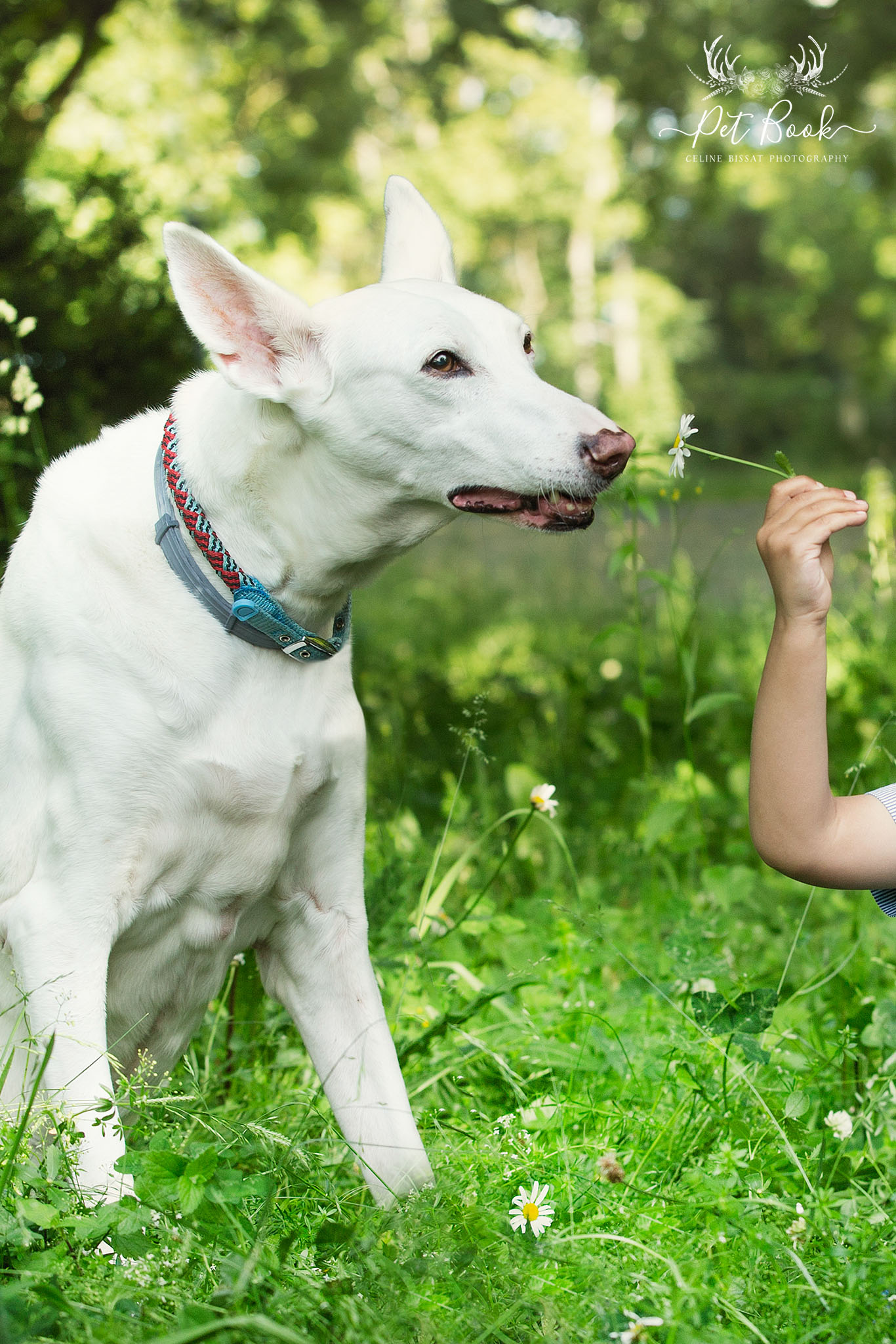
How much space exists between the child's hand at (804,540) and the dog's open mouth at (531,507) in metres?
0.34

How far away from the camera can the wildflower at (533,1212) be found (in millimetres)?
1840

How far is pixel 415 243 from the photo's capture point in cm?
268

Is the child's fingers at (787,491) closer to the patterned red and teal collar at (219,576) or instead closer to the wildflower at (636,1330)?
the patterned red and teal collar at (219,576)

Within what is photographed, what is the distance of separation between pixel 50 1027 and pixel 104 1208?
0.33 m

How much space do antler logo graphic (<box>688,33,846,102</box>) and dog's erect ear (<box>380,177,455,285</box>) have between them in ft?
13.0

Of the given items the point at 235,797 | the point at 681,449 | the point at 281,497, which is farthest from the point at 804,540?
the point at 235,797

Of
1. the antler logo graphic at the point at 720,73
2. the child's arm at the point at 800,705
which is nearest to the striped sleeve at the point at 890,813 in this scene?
the child's arm at the point at 800,705

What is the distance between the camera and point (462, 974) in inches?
112

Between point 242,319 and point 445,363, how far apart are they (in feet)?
1.22

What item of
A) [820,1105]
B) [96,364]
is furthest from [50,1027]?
[96,364]

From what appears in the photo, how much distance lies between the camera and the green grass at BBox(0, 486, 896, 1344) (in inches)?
65.6
